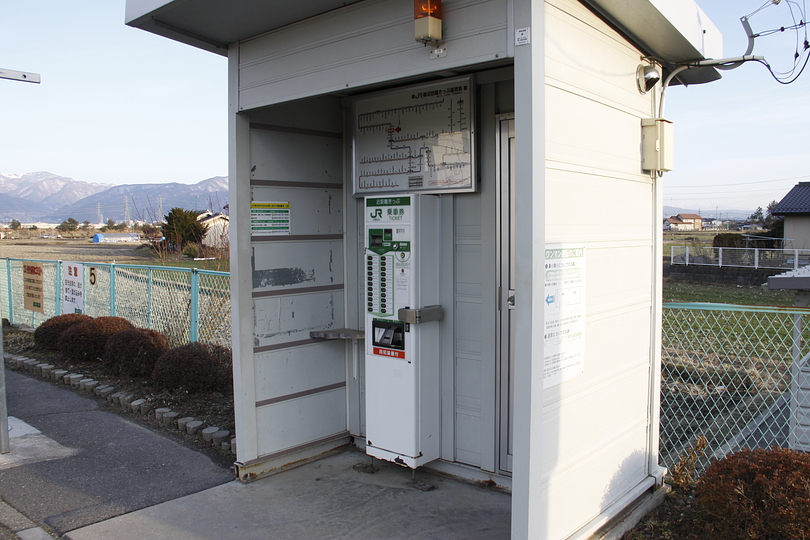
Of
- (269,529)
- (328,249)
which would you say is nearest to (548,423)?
(269,529)

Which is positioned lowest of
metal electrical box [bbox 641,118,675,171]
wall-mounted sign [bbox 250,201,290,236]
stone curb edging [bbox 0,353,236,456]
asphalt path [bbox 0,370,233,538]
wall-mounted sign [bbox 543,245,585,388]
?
asphalt path [bbox 0,370,233,538]

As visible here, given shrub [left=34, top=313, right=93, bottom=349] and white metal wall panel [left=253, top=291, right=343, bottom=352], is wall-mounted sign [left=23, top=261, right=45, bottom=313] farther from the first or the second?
white metal wall panel [left=253, top=291, right=343, bottom=352]

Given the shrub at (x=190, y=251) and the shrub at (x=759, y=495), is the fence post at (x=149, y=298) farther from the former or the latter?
the shrub at (x=190, y=251)

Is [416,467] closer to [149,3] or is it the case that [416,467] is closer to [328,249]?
[328,249]

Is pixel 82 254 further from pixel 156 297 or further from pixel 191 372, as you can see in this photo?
pixel 191 372

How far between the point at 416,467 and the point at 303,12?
3046 mm

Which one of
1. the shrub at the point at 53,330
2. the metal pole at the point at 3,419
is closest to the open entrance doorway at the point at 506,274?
the metal pole at the point at 3,419

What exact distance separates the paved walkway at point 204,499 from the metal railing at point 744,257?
25259 millimetres

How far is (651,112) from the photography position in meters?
3.95

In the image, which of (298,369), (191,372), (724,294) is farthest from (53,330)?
(724,294)

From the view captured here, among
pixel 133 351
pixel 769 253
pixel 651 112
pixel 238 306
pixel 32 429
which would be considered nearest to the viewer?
pixel 651 112

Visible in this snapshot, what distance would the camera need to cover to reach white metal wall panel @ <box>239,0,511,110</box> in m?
2.86

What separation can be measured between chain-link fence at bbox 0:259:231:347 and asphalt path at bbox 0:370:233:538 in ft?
6.07

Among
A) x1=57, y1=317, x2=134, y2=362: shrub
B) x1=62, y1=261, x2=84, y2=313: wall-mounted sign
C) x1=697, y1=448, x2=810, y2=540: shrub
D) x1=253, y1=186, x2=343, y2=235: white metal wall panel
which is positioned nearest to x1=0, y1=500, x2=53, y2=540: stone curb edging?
x1=253, y1=186, x2=343, y2=235: white metal wall panel
